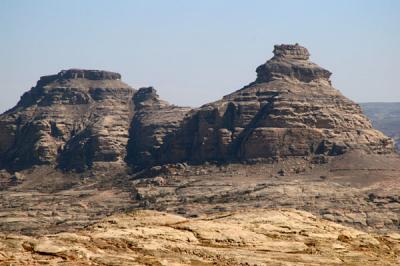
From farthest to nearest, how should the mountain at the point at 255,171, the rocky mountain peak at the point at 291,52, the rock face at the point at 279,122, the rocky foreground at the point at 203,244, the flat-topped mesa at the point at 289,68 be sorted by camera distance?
the rocky mountain peak at the point at 291,52 → the flat-topped mesa at the point at 289,68 → the rock face at the point at 279,122 → the mountain at the point at 255,171 → the rocky foreground at the point at 203,244

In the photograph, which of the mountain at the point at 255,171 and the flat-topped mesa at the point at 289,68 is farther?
the flat-topped mesa at the point at 289,68

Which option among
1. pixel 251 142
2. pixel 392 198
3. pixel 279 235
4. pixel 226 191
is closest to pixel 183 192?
pixel 226 191

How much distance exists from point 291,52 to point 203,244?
166 m

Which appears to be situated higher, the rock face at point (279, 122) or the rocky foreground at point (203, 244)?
the rock face at point (279, 122)

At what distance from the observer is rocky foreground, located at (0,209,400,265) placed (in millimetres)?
32000

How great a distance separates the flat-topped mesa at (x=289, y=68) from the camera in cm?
19062

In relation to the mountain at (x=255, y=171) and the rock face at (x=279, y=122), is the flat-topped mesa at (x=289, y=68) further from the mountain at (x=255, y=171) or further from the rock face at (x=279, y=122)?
the mountain at (x=255, y=171)

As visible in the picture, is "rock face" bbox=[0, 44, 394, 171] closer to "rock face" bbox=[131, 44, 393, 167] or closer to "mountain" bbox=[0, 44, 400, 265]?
→ "rock face" bbox=[131, 44, 393, 167]

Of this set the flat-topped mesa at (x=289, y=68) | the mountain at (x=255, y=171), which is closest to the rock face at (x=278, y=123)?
the flat-topped mesa at (x=289, y=68)

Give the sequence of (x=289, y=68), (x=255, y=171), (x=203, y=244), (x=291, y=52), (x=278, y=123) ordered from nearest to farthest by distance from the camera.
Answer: (x=203, y=244)
(x=255, y=171)
(x=278, y=123)
(x=289, y=68)
(x=291, y=52)

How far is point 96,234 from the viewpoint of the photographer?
34844 millimetres

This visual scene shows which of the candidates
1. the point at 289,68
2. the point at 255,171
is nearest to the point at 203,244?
the point at 255,171

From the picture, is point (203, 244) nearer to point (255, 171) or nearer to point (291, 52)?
point (255, 171)

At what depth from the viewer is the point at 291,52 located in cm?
19788
